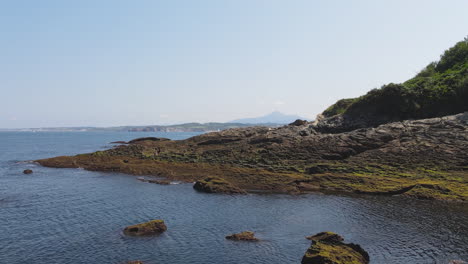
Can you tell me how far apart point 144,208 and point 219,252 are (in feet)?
50.7

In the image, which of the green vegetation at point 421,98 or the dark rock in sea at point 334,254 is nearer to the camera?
the dark rock in sea at point 334,254

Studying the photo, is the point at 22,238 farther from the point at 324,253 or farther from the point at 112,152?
A: the point at 112,152

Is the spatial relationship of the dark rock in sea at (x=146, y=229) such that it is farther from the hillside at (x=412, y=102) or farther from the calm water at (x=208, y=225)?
the hillside at (x=412, y=102)

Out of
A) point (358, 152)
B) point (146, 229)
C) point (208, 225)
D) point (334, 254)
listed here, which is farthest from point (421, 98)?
point (146, 229)

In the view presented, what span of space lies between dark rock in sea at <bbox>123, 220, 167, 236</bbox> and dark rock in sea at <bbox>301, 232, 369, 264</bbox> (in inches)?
515

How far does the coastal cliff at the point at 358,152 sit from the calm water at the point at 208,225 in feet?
20.3

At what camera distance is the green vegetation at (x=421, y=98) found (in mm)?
63719

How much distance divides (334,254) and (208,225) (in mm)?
13165

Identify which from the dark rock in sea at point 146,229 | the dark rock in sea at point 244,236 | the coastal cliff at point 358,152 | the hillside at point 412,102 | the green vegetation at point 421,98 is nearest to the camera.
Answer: the dark rock in sea at point 244,236

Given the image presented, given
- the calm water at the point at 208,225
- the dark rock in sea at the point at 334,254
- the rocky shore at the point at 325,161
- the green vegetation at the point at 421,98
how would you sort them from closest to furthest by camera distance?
the dark rock in sea at the point at 334,254
the calm water at the point at 208,225
the rocky shore at the point at 325,161
the green vegetation at the point at 421,98

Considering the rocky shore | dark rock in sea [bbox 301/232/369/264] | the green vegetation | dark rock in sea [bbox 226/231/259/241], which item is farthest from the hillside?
dark rock in sea [bbox 301/232/369/264]

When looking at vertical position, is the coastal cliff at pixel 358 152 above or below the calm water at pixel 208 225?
above

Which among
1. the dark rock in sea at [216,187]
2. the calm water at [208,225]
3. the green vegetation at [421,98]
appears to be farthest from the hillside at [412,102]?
the dark rock in sea at [216,187]

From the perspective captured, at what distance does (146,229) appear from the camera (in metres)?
28.5
